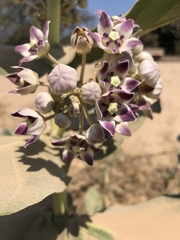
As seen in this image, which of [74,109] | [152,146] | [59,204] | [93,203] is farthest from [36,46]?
[152,146]

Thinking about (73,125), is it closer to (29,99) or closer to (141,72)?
(141,72)

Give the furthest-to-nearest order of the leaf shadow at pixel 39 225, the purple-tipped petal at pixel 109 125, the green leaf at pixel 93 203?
the green leaf at pixel 93 203 → the leaf shadow at pixel 39 225 → the purple-tipped petal at pixel 109 125

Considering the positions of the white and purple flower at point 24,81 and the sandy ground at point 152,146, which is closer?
the white and purple flower at point 24,81

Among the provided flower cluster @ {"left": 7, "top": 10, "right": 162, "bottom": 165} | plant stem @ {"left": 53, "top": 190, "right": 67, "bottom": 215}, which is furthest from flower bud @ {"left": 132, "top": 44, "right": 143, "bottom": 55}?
plant stem @ {"left": 53, "top": 190, "right": 67, "bottom": 215}

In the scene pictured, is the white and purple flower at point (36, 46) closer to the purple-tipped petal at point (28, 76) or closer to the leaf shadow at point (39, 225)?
the purple-tipped petal at point (28, 76)

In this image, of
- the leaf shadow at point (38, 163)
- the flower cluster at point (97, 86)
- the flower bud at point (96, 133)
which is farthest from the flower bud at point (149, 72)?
the leaf shadow at point (38, 163)

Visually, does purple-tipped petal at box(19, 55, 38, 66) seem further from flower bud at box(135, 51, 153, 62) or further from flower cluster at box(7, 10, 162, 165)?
flower bud at box(135, 51, 153, 62)

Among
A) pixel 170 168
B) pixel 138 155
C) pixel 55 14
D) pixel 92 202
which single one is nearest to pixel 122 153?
pixel 138 155
